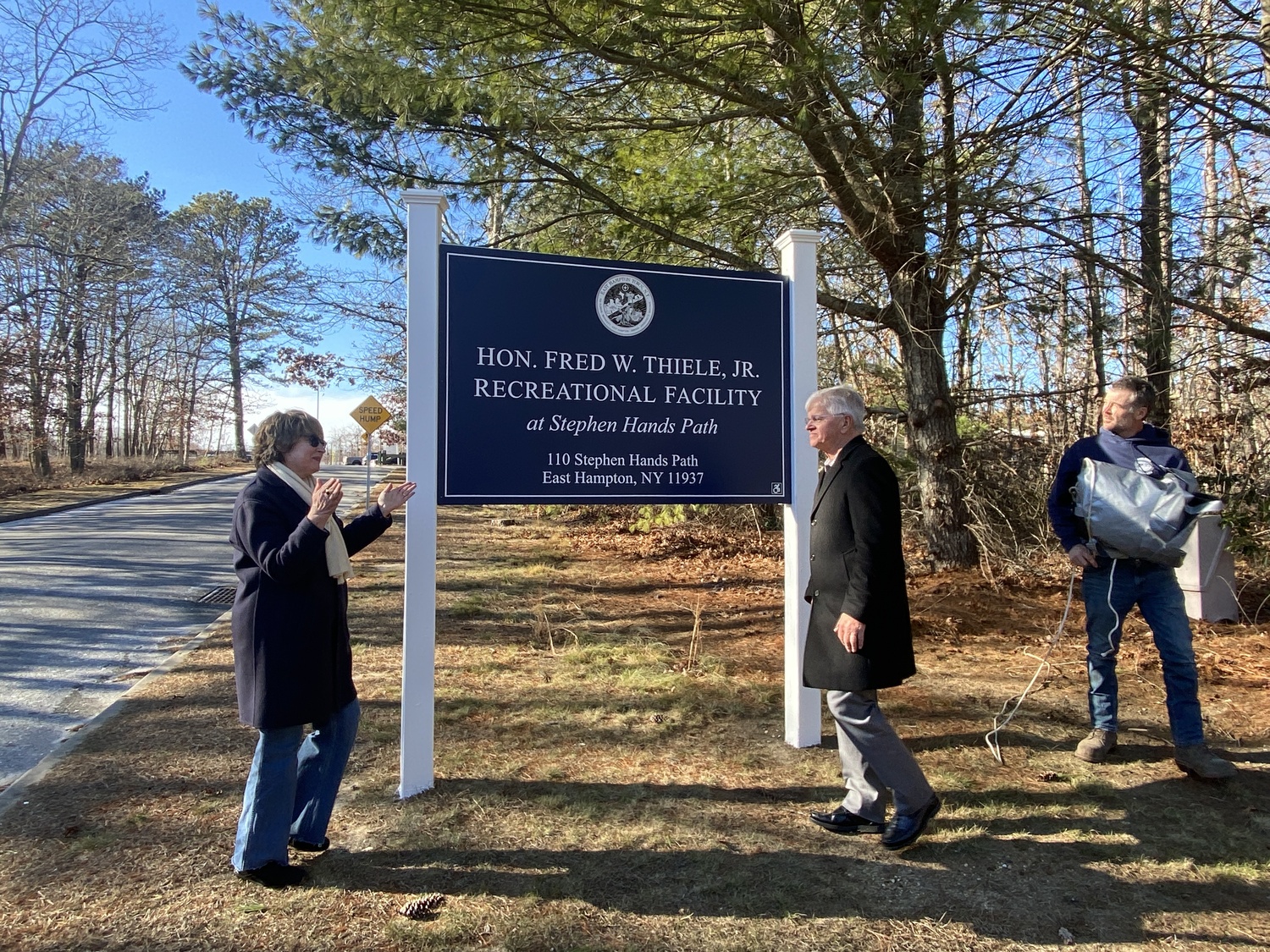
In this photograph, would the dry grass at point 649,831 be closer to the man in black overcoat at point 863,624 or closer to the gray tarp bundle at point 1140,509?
the man in black overcoat at point 863,624

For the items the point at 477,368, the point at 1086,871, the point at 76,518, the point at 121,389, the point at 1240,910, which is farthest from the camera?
the point at 121,389

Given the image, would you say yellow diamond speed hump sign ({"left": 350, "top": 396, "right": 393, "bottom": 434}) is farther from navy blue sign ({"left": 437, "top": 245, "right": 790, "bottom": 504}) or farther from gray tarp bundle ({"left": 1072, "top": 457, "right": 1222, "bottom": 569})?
gray tarp bundle ({"left": 1072, "top": 457, "right": 1222, "bottom": 569})

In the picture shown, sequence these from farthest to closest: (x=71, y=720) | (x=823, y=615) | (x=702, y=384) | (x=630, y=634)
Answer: (x=630, y=634) < (x=71, y=720) < (x=702, y=384) < (x=823, y=615)

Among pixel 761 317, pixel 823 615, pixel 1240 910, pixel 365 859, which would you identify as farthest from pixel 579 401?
pixel 1240 910

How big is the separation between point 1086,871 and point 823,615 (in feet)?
4.38

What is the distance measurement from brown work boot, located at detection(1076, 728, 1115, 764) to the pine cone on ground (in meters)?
3.19

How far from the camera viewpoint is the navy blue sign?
3.71 meters

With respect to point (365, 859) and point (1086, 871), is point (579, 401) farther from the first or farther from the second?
point (1086, 871)

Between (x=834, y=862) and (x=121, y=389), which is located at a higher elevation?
(x=121, y=389)

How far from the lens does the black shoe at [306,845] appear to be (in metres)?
2.93

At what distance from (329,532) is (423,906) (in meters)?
1.36

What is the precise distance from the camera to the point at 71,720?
461 centimetres

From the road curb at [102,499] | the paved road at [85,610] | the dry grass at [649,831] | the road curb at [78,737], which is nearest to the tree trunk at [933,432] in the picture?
the dry grass at [649,831]

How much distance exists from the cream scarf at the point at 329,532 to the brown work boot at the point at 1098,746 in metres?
3.65
